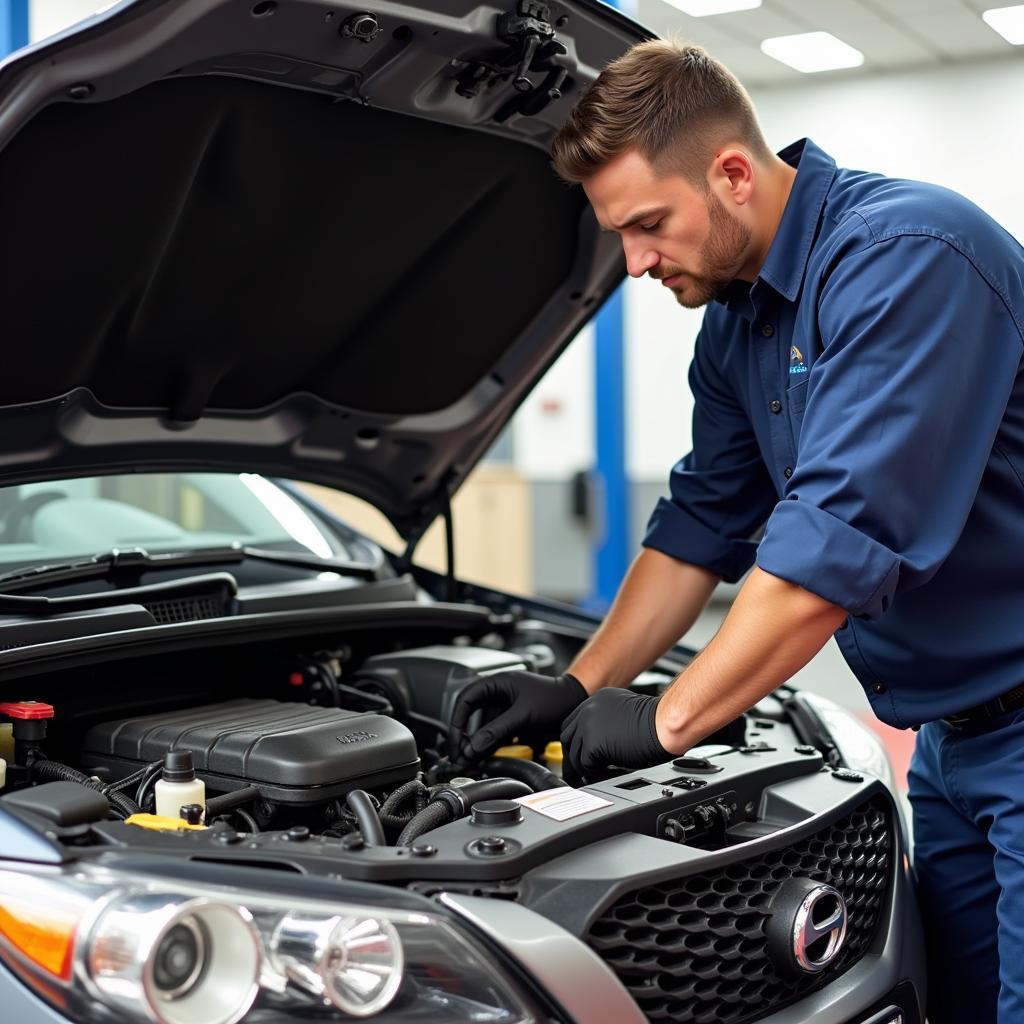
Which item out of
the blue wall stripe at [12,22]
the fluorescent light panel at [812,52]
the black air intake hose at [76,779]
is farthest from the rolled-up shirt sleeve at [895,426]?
the fluorescent light panel at [812,52]

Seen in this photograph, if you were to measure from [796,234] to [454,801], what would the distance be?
0.88m

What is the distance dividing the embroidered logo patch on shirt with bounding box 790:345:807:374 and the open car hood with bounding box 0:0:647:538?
0.53 metres

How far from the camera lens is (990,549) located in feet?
5.01

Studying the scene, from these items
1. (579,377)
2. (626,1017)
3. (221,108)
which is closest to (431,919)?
(626,1017)

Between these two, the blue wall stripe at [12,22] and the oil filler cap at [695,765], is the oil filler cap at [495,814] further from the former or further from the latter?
the blue wall stripe at [12,22]

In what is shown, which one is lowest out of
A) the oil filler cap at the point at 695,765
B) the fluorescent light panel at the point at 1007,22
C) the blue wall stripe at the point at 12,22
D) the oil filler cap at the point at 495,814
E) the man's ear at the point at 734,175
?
the oil filler cap at the point at 695,765

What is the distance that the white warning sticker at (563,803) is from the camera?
143 cm

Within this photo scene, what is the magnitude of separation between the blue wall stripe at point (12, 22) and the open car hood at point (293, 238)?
6.89 ft

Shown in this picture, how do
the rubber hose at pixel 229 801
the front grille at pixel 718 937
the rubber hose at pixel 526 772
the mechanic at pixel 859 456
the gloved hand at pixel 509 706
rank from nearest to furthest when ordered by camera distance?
the front grille at pixel 718 937, the mechanic at pixel 859 456, the rubber hose at pixel 229 801, the rubber hose at pixel 526 772, the gloved hand at pixel 509 706

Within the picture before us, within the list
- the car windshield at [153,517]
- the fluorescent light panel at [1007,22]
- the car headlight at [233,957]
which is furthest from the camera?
the fluorescent light panel at [1007,22]

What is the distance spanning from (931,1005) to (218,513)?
1622 millimetres

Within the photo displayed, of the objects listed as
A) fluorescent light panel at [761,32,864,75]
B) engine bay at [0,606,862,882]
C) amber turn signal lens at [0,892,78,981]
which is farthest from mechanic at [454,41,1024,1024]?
fluorescent light panel at [761,32,864,75]

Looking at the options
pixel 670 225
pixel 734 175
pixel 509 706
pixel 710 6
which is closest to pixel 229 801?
pixel 509 706

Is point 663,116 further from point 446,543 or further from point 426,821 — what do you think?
point 446,543
